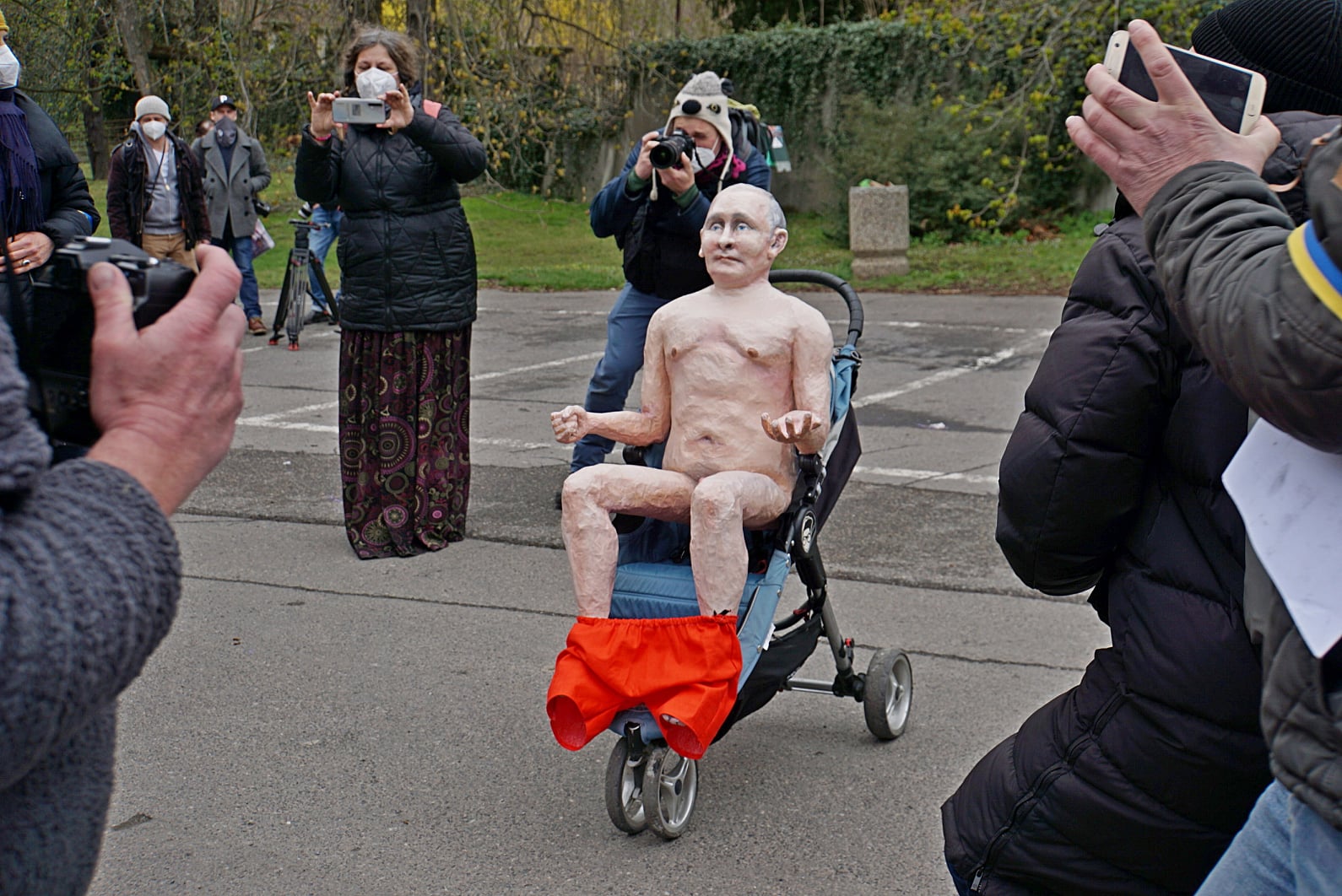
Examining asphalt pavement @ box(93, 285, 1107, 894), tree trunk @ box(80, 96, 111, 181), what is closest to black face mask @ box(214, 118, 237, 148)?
asphalt pavement @ box(93, 285, 1107, 894)

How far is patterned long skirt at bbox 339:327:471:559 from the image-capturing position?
5.70m

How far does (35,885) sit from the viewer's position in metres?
1.25

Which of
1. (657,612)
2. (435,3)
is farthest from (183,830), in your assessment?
(435,3)

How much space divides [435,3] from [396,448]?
34.6 ft

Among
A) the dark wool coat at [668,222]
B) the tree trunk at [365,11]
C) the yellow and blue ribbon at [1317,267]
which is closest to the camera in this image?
the yellow and blue ribbon at [1317,267]

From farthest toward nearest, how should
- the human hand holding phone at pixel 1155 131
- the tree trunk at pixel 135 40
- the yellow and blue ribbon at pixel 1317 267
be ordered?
the tree trunk at pixel 135 40 → the human hand holding phone at pixel 1155 131 → the yellow and blue ribbon at pixel 1317 267

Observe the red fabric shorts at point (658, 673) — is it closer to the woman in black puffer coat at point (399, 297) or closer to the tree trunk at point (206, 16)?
the woman in black puffer coat at point (399, 297)

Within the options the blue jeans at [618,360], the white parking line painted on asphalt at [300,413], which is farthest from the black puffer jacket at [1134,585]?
the white parking line painted on asphalt at [300,413]

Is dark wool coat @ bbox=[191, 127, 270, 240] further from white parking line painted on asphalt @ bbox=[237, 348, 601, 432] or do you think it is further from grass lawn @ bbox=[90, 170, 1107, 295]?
white parking line painted on asphalt @ bbox=[237, 348, 601, 432]

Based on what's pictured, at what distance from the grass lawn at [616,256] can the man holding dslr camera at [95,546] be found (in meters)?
11.8

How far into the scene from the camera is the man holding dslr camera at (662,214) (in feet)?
17.0

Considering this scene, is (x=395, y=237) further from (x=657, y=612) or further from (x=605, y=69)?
(x=605, y=69)

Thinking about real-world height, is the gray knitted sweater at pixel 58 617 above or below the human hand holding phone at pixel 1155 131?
below

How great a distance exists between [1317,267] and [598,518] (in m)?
2.30
